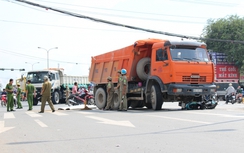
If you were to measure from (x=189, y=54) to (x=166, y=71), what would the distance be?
1192 mm

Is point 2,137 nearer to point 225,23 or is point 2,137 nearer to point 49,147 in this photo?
point 49,147

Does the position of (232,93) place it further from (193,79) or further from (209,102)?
(193,79)

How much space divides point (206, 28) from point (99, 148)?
182 ft

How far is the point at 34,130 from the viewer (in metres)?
10.6

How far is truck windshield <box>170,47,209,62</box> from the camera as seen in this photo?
16.5m

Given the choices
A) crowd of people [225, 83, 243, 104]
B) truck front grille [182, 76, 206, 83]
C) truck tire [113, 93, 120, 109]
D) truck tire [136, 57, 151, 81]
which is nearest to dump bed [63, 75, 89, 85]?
crowd of people [225, 83, 243, 104]

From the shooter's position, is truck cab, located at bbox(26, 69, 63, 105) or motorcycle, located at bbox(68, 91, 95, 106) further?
truck cab, located at bbox(26, 69, 63, 105)

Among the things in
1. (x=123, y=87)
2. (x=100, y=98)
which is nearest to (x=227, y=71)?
(x=100, y=98)

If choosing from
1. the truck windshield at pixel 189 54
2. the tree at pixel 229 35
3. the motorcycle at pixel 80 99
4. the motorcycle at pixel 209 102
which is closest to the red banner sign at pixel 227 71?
the tree at pixel 229 35

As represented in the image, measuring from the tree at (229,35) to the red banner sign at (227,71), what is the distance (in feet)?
6.06

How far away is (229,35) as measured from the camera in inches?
2239

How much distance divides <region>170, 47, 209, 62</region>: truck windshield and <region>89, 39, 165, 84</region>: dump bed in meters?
1.92

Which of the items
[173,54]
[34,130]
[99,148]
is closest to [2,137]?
[34,130]

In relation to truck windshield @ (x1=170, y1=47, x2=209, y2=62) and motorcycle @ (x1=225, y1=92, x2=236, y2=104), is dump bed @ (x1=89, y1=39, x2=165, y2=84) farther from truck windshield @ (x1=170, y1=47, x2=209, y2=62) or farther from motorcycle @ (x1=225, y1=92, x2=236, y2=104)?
motorcycle @ (x1=225, y1=92, x2=236, y2=104)
